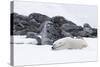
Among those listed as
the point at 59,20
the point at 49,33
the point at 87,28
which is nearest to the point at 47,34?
the point at 49,33

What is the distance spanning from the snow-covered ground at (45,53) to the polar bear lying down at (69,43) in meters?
0.07

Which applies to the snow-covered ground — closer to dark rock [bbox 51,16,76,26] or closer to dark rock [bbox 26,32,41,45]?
dark rock [bbox 26,32,41,45]

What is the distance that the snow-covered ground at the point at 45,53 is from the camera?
14.3 ft

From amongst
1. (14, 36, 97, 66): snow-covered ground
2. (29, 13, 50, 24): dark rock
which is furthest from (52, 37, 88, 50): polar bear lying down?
(29, 13, 50, 24): dark rock

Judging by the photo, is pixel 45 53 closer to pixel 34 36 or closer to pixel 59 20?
pixel 34 36

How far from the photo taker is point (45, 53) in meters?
4.57

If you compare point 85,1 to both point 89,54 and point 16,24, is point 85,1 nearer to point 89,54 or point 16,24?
point 89,54

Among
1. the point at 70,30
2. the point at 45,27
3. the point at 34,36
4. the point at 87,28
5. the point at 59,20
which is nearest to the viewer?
the point at 34,36

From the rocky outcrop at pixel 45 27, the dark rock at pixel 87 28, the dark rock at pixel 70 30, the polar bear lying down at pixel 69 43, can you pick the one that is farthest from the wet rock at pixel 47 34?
the dark rock at pixel 87 28

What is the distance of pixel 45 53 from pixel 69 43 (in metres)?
0.56

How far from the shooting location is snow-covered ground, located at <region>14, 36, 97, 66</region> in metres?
4.35

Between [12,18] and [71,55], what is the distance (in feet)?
4.63
